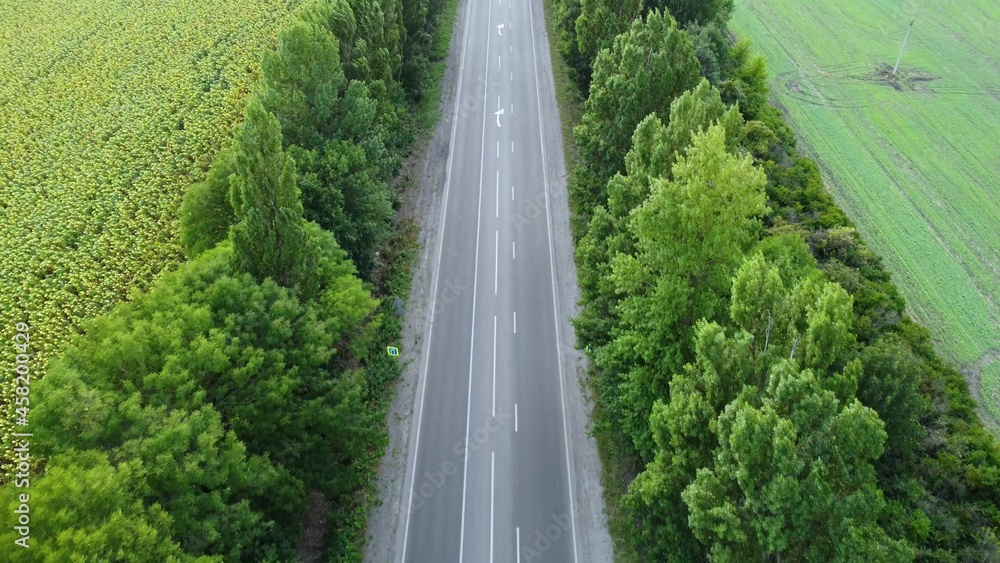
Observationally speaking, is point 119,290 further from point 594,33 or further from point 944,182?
point 944,182

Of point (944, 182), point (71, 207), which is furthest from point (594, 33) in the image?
point (71, 207)

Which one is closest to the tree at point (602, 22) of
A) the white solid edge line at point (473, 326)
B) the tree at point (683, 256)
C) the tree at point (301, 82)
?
the white solid edge line at point (473, 326)

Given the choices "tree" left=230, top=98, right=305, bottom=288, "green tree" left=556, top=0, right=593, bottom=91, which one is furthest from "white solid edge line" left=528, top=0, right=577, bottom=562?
"tree" left=230, top=98, right=305, bottom=288

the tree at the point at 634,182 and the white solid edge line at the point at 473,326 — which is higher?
the tree at the point at 634,182

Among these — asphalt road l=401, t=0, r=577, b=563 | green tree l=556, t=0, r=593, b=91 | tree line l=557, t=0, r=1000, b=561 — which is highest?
green tree l=556, t=0, r=593, b=91

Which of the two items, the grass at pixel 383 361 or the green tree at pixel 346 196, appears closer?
the grass at pixel 383 361

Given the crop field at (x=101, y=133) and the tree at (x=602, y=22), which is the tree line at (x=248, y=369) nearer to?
the crop field at (x=101, y=133)

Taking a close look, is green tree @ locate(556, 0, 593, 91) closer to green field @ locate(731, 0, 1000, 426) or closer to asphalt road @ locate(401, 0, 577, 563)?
asphalt road @ locate(401, 0, 577, 563)
